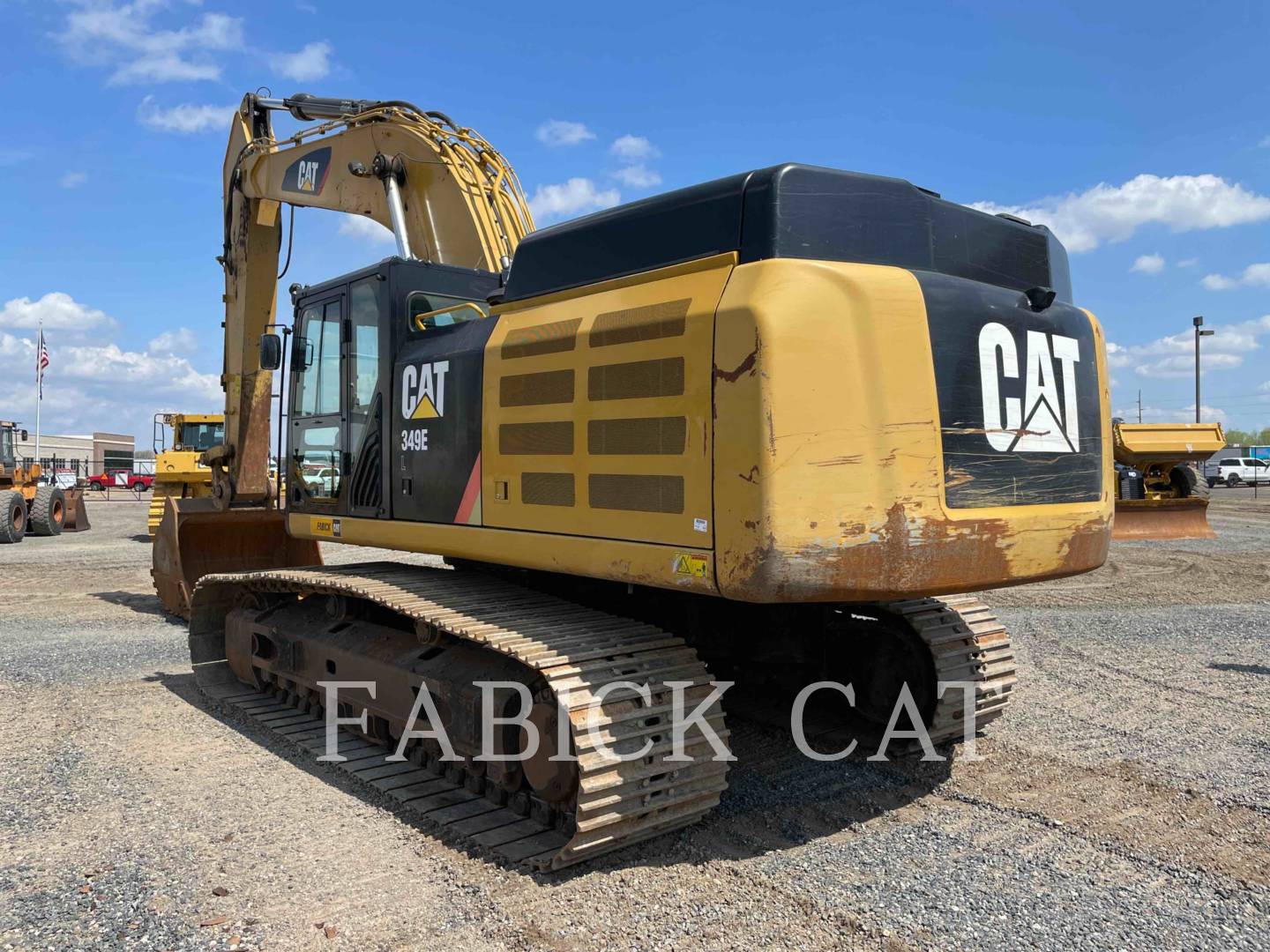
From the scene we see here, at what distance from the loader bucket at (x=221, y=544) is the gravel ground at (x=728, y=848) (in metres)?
1.94

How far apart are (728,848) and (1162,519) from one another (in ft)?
54.0

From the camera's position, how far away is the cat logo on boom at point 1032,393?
12.7 feet

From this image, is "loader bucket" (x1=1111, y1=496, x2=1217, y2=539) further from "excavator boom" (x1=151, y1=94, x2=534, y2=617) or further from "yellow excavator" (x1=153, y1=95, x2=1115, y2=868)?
"excavator boom" (x1=151, y1=94, x2=534, y2=617)

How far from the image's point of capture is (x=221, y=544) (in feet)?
28.6

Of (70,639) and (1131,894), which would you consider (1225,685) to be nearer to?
(1131,894)

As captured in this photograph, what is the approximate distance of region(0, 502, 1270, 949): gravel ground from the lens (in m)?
3.33

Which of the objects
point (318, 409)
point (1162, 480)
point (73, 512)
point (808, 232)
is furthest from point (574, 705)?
point (73, 512)

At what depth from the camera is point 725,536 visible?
3.53 meters

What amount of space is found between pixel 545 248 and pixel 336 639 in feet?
8.57

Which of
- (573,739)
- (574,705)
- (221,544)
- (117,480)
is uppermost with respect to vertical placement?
(117,480)

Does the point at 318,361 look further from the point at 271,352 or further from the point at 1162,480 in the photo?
the point at 1162,480

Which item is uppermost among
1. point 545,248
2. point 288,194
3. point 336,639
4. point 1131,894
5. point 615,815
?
point 288,194

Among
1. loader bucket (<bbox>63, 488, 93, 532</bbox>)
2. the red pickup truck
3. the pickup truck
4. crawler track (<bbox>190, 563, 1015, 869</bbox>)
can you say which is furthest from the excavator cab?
the pickup truck

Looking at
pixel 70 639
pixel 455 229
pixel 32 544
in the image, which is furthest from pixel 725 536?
pixel 32 544
